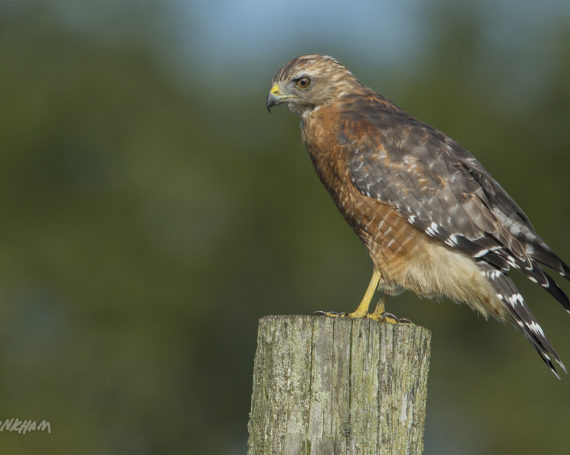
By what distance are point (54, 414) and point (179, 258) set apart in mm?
5713

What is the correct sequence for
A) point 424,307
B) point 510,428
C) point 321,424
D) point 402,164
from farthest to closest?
1. point 424,307
2. point 510,428
3. point 402,164
4. point 321,424

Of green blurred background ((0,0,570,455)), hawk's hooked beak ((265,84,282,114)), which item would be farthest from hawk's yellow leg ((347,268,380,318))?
green blurred background ((0,0,570,455))

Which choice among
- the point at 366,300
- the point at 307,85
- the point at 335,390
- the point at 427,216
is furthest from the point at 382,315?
the point at 307,85

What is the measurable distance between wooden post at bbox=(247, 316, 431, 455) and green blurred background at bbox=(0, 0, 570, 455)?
16855mm

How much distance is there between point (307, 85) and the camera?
7.22 m

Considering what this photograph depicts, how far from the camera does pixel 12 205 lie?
28.5 metres

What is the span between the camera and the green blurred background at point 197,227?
23.5 m

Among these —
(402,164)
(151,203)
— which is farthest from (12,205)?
(402,164)

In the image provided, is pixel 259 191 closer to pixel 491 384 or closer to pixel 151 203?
pixel 151 203

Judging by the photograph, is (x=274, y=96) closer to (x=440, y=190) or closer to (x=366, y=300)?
(x=440, y=190)

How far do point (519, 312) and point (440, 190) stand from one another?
1006 millimetres

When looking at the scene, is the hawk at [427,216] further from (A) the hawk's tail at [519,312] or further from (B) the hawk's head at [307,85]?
(B) the hawk's head at [307,85]

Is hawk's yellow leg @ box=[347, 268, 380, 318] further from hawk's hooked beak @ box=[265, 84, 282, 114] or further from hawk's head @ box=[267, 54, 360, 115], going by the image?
hawk's hooked beak @ box=[265, 84, 282, 114]

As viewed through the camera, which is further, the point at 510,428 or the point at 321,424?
the point at 510,428
